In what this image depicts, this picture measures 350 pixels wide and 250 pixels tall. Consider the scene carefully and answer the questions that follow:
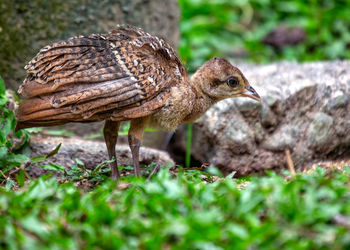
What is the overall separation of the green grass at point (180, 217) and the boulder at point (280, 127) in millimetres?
2412

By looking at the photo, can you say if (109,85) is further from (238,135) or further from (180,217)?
(238,135)

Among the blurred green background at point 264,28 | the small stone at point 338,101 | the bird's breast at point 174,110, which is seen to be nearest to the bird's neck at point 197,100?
the bird's breast at point 174,110

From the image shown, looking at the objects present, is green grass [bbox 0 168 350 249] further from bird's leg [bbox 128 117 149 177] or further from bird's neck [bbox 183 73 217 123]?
bird's neck [bbox 183 73 217 123]

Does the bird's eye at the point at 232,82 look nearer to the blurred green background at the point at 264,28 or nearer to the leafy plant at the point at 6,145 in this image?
the leafy plant at the point at 6,145

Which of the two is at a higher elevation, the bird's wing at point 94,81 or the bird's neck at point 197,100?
the bird's wing at point 94,81

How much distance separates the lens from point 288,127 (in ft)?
18.6

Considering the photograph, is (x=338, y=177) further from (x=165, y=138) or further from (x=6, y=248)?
(x=165, y=138)

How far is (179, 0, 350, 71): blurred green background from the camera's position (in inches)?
385

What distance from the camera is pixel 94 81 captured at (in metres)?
3.82

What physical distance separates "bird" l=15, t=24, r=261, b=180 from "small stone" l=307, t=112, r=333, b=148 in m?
1.91

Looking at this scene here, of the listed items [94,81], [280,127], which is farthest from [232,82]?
[280,127]

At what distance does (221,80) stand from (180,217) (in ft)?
6.90

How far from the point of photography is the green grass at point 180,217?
2410 mm

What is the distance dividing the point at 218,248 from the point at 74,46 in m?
2.31
